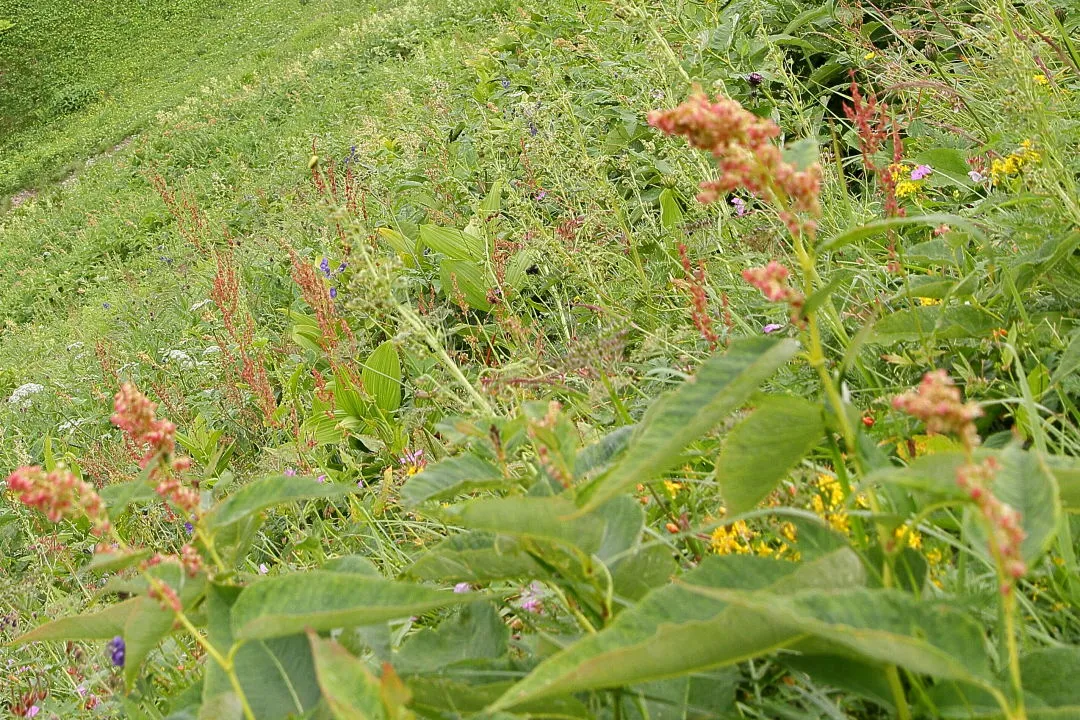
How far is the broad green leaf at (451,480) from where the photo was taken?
1097 mm

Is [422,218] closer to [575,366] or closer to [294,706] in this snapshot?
[575,366]

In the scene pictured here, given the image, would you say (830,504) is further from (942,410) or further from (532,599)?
(942,410)

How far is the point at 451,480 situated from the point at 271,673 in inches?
11.5

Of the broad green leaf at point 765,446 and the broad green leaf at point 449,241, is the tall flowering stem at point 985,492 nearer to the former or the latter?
the broad green leaf at point 765,446

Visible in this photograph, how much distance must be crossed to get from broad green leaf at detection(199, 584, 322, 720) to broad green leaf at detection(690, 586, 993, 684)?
0.53 meters

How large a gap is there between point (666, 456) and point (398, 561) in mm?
1299

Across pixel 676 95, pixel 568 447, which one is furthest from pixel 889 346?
pixel 676 95

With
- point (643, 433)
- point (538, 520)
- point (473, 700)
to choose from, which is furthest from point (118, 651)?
point (643, 433)

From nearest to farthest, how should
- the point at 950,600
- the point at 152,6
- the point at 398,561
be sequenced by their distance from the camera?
the point at 950,600 → the point at 398,561 → the point at 152,6

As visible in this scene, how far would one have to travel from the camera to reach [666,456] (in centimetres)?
83

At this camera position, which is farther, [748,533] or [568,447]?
[748,533]

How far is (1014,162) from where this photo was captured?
2125mm

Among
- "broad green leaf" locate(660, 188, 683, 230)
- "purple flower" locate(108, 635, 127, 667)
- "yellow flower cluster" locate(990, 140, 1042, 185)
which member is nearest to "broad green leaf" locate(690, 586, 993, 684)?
"purple flower" locate(108, 635, 127, 667)

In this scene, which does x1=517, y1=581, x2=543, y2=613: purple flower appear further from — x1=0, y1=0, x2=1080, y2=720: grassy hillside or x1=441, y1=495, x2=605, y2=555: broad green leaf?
x1=441, y1=495, x2=605, y2=555: broad green leaf
